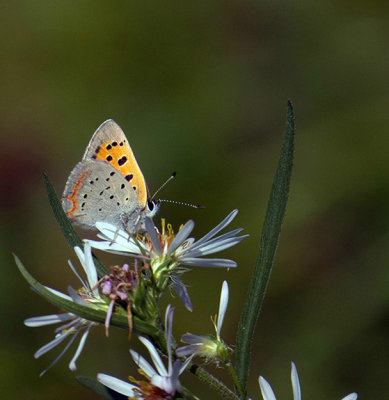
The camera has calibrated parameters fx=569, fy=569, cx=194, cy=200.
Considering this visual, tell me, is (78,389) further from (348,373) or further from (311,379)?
(348,373)

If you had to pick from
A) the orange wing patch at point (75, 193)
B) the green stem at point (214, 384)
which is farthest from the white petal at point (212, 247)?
the orange wing patch at point (75, 193)

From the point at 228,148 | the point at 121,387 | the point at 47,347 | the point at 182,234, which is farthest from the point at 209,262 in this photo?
the point at 228,148

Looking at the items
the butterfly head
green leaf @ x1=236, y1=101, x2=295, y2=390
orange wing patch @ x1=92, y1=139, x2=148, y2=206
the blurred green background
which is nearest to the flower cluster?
green leaf @ x1=236, y1=101, x2=295, y2=390

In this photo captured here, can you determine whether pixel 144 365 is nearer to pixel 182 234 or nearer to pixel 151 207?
pixel 182 234

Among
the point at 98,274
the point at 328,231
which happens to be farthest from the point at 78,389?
the point at 98,274

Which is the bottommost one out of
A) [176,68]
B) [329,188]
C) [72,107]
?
[329,188]

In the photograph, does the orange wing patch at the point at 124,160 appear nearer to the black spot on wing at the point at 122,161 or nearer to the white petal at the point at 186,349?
the black spot on wing at the point at 122,161

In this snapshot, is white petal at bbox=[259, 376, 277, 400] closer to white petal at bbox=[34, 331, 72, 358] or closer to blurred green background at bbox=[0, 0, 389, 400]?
white petal at bbox=[34, 331, 72, 358]
